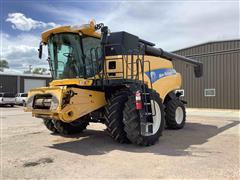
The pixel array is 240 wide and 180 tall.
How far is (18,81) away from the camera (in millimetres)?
39469

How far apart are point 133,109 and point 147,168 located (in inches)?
79.6

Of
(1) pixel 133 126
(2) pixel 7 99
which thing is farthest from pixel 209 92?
(2) pixel 7 99

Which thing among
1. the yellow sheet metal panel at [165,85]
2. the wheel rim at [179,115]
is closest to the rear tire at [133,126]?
the yellow sheet metal panel at [165,85]

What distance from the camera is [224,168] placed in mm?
5207

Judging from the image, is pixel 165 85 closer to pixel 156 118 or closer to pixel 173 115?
A: pixel 173 115

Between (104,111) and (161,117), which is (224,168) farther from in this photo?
(104,111)

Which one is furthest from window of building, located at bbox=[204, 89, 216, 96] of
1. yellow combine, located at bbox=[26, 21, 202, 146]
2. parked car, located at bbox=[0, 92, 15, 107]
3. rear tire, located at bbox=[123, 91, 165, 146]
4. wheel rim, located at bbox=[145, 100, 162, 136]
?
parked car, located at bbox=[0, 92, 15, 107]

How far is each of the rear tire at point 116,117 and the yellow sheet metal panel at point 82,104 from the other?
0.40 meters

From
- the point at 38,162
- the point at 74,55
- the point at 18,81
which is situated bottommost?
the point at 38,162

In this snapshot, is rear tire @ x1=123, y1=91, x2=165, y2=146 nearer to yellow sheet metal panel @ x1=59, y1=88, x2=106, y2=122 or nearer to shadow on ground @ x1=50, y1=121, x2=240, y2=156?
shadow on ground @ x1=50, y1=121, x2=240, y2=156

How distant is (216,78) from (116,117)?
15942mm

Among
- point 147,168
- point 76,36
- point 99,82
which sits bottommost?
point 147,168

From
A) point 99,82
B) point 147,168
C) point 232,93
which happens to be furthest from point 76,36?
point 232,93

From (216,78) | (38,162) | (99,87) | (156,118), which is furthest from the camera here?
(216,78)
